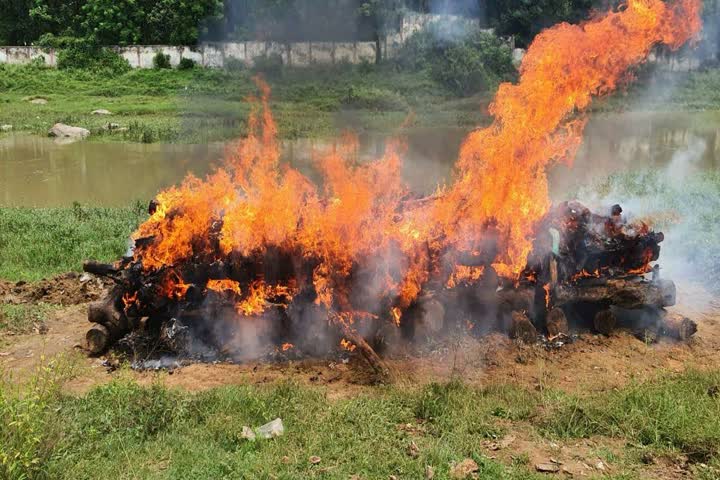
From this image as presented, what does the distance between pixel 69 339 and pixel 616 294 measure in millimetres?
7963

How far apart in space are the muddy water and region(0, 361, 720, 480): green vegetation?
11850mm

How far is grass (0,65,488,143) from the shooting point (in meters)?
18.1

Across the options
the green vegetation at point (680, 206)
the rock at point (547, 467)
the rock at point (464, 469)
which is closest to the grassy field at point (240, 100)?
the green vegetation at point (680, 206)

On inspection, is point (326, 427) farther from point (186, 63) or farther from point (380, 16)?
point (186, 63)

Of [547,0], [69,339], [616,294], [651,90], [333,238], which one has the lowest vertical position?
[69,339]

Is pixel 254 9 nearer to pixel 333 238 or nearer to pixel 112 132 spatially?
pixel 333 238

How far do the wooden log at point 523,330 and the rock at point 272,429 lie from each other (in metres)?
3.89

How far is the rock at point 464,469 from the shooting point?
5406 millimetres

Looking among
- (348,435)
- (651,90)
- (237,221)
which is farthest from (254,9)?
(651,90)

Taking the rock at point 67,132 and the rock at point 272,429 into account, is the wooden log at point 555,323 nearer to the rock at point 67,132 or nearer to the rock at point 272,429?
the rock at point 272,429

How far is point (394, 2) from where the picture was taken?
1434cm

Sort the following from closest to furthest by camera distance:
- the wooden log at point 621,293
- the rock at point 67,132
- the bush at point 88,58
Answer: the wooden log at point 621,293
the rock at point 67,132
the bush at point 88,58

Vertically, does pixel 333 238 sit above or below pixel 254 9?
below

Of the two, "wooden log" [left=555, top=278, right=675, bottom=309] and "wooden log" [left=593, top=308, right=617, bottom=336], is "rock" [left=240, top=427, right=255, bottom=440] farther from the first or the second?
"wooden log" [left=593, top=308, right=617, bottom=336]
